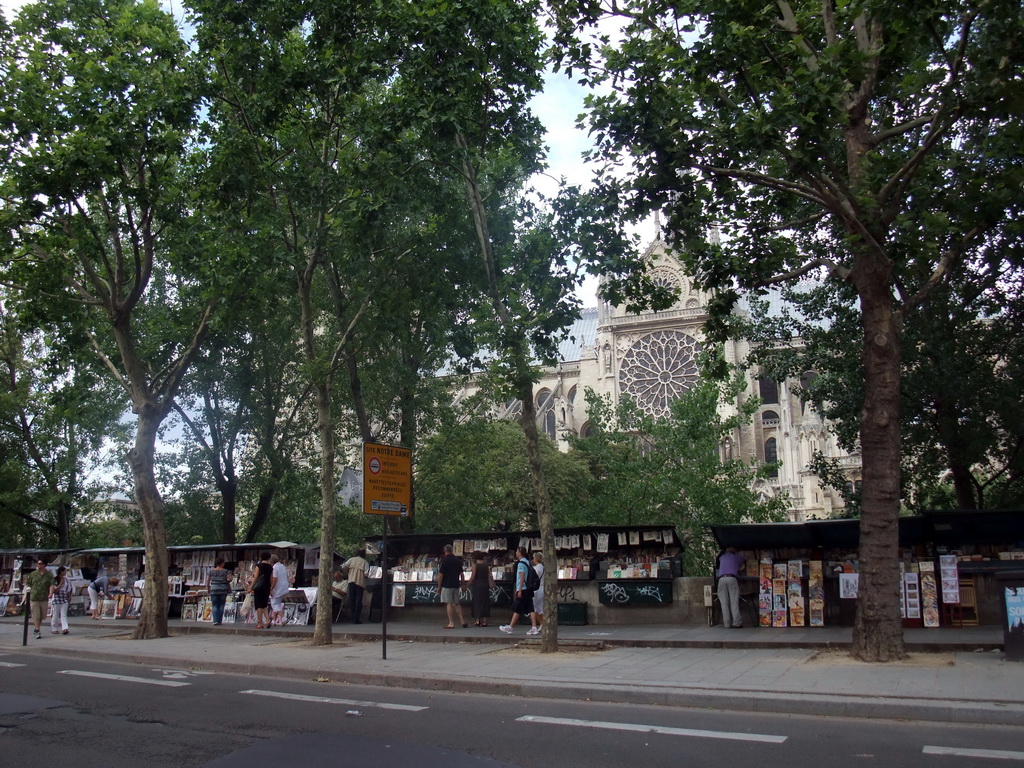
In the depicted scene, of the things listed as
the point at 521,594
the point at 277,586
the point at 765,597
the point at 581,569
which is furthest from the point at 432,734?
the point at 277,586

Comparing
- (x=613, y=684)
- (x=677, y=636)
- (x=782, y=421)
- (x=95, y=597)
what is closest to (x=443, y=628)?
(x=677, y=636)

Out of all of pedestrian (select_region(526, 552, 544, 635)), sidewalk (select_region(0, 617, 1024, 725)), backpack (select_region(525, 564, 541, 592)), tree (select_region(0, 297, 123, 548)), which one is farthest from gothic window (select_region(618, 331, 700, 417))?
sidewalk (select_region(0, 617, 1024, 725))

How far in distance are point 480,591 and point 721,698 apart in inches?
361

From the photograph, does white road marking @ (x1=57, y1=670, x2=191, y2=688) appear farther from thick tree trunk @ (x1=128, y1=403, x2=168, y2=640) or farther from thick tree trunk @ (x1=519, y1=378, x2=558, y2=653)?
thick tree trunk @ (x1=519, y1=378, x2=558, y2=653)

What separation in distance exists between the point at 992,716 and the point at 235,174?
46.6 ft

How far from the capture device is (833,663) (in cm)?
1080

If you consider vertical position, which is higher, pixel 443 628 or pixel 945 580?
pixel 945 580

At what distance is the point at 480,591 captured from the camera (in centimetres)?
1755

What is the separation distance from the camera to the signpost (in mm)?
13297

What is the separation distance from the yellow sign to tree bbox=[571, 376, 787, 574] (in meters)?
12.5

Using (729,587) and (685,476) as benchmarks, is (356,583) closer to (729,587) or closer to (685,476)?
(729,587)

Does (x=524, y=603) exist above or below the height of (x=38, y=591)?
below

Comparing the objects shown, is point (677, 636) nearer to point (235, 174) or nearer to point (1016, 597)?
point (1016, 597)

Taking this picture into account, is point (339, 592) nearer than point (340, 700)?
No
